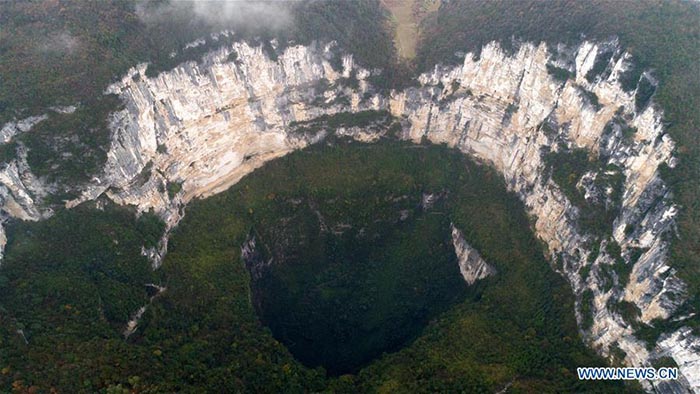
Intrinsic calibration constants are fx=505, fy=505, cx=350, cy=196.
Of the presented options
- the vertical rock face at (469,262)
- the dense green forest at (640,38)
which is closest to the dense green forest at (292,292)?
the vertical rock face at (469,262)

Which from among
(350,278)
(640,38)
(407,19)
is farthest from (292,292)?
(640,38)

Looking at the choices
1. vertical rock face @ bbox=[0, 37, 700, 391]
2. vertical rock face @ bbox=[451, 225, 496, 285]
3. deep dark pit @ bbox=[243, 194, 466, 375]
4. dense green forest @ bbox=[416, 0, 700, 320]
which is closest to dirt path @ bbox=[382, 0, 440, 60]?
dense green forest @ bbox=[416, 0, 700, 320]

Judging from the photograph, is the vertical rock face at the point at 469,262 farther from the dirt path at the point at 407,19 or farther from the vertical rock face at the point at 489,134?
the dirt path at the point at 407,19

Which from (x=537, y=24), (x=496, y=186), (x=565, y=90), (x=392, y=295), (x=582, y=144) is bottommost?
(x=392, y=295)

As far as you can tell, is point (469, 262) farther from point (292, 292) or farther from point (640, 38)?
point (640, 38)

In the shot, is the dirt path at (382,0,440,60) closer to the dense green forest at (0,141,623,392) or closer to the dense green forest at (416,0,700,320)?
the dense green forest at (416,0,700,320)

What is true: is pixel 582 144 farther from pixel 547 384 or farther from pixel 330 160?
pixel 330 160

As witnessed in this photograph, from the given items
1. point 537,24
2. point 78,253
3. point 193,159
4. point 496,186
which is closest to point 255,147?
point 193,159
